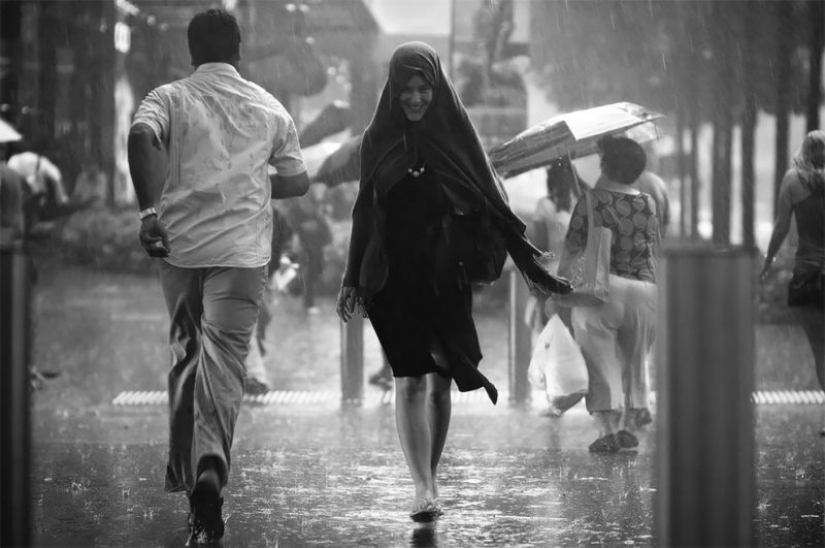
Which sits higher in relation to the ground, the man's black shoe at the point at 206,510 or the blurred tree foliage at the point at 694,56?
the blurred tree foliage at the point at 694,56

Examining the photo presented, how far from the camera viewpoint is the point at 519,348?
1090cm

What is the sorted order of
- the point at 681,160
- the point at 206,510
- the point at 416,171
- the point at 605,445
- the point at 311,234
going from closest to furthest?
the point at 206,510 < the point at 416,171 < the point at 605,445 < the point at 311,234 < the point at 681,160

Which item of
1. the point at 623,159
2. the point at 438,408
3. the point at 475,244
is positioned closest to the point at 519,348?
the point at 623,159

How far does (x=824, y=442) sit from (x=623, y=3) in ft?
52.3

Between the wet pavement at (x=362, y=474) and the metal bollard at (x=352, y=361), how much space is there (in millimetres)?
106

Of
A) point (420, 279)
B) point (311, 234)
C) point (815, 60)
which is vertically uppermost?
point (815, 60)

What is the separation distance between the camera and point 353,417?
10.2 m

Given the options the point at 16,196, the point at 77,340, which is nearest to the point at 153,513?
the point at 16,196

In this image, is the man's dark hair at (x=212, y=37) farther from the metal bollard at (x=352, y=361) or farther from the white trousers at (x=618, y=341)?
the metal bollard at (x=352, y=361)

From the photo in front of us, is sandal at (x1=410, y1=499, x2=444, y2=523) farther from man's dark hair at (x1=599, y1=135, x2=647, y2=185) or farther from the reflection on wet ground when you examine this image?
man's dark hair at (x1=599, y1=135, x2=647, y2=185)

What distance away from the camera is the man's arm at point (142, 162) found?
20.1 feet

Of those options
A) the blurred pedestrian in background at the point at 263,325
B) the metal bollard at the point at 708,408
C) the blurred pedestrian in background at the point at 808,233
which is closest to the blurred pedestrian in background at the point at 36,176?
the blurred pedestrian in background at the point at 263,325

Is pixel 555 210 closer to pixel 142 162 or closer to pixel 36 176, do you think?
pixel 142 162

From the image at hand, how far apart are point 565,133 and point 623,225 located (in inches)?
24.0
